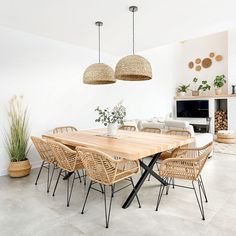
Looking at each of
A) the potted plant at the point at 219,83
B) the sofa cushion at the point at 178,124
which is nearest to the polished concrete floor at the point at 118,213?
the sofa cushion at the point at 178,124

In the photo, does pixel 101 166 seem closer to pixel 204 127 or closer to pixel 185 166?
pixel 185 166

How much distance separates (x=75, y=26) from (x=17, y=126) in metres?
2.03

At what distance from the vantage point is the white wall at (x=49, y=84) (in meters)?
3.79

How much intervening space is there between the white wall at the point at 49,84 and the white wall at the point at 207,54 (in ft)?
11.2

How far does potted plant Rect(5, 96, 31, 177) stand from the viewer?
361 centimetres

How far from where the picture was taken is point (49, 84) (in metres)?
4.34

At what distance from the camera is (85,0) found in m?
2.77

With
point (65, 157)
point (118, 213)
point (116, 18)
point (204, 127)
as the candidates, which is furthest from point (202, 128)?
point (65, 157)

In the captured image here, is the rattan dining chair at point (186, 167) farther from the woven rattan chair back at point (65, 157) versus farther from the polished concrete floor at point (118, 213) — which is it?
the woven rattan chair back at point (65, 157)

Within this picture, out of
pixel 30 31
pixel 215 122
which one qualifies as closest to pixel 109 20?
pixel 30 31

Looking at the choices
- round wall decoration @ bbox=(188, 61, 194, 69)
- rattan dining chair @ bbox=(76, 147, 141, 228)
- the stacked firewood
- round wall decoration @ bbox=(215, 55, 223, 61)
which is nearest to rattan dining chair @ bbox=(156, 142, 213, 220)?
rattan dining chair @ bbox=(76, 147, 141, 228)

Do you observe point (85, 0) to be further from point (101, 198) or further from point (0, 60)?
point (101, 198)

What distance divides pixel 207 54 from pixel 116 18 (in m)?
5.64

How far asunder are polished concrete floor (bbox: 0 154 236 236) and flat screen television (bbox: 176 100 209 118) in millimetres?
4514
